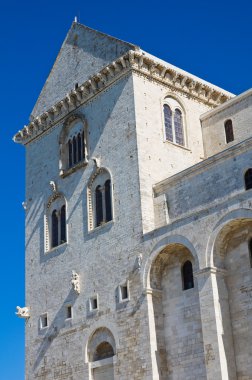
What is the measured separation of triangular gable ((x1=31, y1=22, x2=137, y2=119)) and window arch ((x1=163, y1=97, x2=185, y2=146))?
3.00 meters

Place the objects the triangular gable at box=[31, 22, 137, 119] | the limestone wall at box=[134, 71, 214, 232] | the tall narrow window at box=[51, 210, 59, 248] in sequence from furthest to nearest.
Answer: the tall narrow window at box=[51, 210, 59, 248]
the triangular gable at box=[31, 22, 137, 119]
the limestone wall at box=[134, 71, 214, 232]

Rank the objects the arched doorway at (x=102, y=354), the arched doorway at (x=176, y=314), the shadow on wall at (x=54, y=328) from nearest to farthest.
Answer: the arched doorway at (x=176, y=314)
the arched doorway at (x=102, y=354)
the shadow on wall at (x=54, y=328)

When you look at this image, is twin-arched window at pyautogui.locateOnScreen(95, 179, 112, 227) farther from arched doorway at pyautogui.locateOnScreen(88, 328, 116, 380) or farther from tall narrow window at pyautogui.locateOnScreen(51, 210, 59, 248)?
arched doorway at pyautogui.locateOnScreen(88, 328, 116, 380)

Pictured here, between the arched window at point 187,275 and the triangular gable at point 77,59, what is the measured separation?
9762mm

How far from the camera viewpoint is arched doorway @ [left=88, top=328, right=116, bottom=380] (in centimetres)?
2644

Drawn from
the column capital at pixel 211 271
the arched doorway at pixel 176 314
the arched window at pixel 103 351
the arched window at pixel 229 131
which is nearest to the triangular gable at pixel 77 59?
the arched window at pixel 229 131

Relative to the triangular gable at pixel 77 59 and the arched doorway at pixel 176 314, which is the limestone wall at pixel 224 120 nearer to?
the triangular gable at pixel 77 59

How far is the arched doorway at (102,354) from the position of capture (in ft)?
86.7

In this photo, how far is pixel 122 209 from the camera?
27422mm

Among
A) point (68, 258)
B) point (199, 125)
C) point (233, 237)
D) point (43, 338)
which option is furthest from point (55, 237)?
point (233, 237)

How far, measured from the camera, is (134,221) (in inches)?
1049

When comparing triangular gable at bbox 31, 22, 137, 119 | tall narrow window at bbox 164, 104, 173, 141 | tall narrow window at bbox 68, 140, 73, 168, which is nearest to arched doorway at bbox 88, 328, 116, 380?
tall narrow window at bbox 68, 140, 73, 168

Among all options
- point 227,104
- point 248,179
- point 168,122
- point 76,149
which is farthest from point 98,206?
point 248,179

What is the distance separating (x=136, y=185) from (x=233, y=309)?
262 inches
